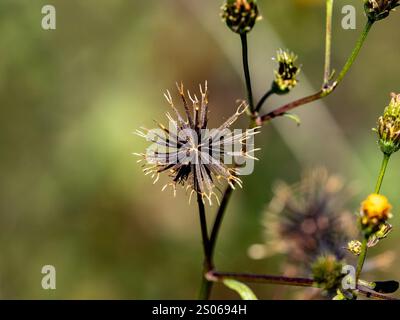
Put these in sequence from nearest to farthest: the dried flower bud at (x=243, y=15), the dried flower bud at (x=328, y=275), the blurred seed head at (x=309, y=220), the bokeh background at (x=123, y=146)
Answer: the dried flower bud at (x=328, y=275)
the dried flower bud at (x=243, y=15)
the blurred seed head at (x=309, y=220)
the bokeh background at (x=123, y=146)

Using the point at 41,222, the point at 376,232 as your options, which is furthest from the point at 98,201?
the point at 376,232

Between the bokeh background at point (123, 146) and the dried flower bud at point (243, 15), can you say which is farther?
the bokeh background at point (123, 146)

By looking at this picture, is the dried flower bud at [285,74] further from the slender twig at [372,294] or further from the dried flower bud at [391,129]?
the slender twig at [372,294]

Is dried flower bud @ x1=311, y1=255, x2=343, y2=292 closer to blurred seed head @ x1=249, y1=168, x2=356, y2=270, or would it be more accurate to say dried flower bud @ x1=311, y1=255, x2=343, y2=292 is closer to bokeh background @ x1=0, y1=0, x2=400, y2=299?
blurred seed head @ x1=249, y1=168, x2=356, y2=270

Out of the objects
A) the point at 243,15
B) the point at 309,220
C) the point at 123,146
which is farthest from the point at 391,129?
the point at 123,146

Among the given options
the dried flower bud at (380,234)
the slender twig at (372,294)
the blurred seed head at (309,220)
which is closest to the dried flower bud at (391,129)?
the dried flower bud at (380,234)
